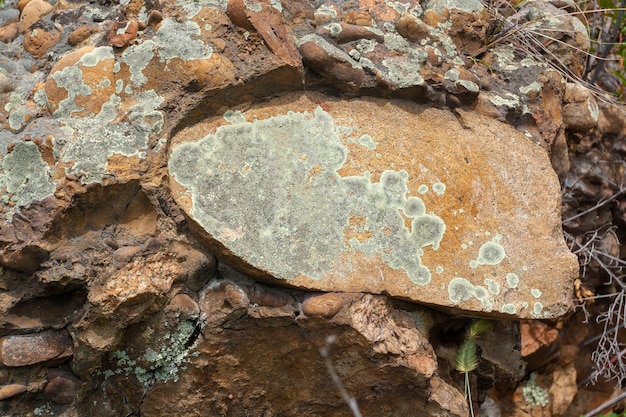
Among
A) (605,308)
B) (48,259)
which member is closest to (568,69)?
(605,308)

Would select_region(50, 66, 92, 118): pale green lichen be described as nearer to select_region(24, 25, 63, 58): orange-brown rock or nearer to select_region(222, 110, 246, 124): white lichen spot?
select_region(24, 25, 63, 58): orange-brown rock

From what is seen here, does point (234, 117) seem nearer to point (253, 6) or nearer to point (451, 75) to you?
point (253, 6)

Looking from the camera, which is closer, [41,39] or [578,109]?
[41,39]

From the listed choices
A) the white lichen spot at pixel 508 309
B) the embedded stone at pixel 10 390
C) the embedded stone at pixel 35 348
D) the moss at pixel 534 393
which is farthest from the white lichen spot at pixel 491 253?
the embedded stone at pixel 10 390

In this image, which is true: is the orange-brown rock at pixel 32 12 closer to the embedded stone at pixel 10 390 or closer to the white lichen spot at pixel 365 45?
the white lichen spot at pixel 365 45

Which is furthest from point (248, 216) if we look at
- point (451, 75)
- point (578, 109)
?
point (578, 109)

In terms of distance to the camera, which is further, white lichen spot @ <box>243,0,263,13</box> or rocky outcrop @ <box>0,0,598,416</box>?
white lichen spot @ <box>243,0,263,13</box>

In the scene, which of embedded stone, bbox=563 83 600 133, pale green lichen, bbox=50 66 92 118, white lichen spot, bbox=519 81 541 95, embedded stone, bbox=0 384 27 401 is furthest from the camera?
embedded stone, bbox=563 83 600 133

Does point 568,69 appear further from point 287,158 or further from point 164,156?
point 164,156

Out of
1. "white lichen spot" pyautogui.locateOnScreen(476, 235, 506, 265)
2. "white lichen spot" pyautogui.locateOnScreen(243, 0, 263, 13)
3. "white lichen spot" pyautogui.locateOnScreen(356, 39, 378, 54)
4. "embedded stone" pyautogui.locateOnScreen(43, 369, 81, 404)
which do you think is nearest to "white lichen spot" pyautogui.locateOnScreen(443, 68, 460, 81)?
"white lichen spot" pyautogui.locateOnScreen(356, 39, 378, 54)
